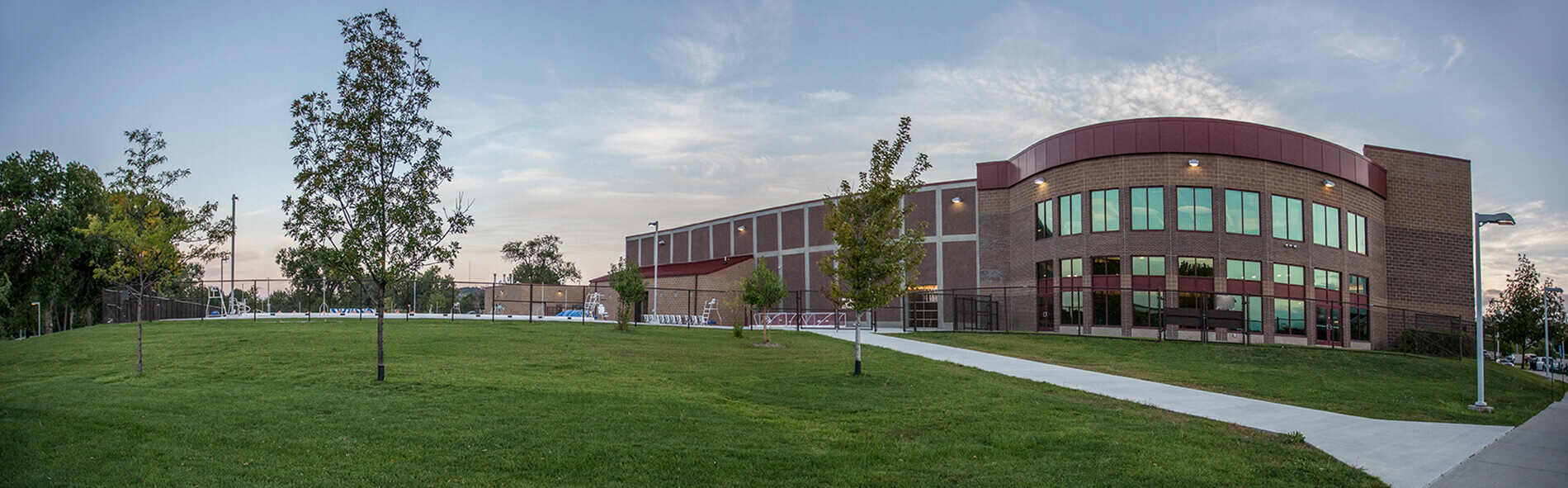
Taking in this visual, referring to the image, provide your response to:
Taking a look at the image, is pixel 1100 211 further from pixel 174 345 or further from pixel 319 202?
pixel 174 345

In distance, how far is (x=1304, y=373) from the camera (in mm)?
21359

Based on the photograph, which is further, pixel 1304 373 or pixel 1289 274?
pixel 1289 274

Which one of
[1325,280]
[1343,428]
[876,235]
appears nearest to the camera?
[1343,428]

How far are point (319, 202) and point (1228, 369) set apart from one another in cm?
2198

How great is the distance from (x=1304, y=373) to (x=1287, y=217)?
16.6m

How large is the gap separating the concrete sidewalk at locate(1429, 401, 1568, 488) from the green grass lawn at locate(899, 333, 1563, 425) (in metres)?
1.70

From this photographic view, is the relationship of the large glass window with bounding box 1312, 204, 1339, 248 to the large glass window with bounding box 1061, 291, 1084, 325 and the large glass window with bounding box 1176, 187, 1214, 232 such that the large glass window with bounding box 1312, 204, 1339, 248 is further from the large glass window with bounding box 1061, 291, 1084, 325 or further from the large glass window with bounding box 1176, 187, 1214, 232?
the large glass window with bounding box 1061, 291, 1084, 325

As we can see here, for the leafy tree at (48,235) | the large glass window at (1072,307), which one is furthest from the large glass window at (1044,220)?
the leafy tree at (48,235)

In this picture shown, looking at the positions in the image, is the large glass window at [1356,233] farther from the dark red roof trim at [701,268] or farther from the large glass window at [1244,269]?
the dark red roof trim at [701,268]

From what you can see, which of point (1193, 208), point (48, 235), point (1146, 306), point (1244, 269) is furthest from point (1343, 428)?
point (48, 235)

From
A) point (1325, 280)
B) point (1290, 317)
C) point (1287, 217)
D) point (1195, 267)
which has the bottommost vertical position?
point (1290, 317)

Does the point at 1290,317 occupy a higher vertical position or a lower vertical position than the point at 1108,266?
lower

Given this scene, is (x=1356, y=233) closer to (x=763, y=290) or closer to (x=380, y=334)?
(x=763, y=290)

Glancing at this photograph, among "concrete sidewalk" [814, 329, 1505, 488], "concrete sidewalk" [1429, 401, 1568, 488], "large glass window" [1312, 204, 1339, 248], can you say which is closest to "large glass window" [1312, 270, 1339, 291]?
"large glass window" [1312, 204, 1339, 248]
